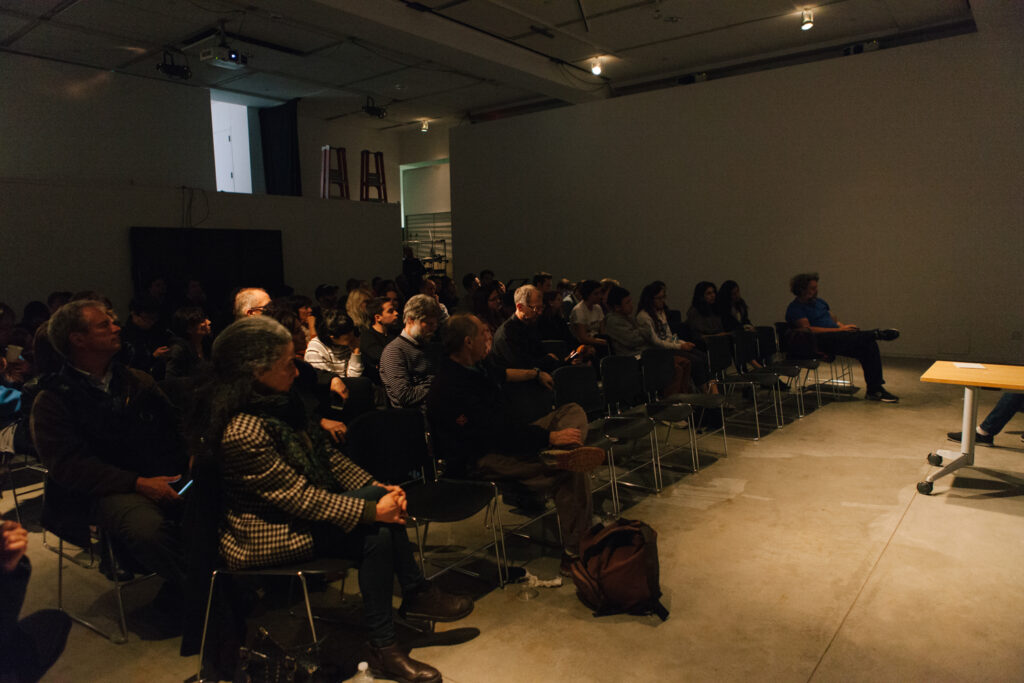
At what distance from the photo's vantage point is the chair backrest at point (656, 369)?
193 inches

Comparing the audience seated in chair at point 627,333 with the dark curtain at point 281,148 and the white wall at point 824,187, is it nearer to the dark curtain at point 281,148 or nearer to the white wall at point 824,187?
the white wall at point 824,187

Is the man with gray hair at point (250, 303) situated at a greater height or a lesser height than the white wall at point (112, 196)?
lesser

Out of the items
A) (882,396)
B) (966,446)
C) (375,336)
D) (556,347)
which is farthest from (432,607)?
(882,396)

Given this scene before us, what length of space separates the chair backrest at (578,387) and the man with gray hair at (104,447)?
7.41 feet

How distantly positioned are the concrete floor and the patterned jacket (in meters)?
0.65

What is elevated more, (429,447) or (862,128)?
(862,128)

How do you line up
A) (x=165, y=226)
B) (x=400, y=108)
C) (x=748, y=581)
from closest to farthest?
1. (x=748, y=581)
2. (x=165, y=226)
3. (x=400, y=108)

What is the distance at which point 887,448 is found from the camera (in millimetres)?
4930

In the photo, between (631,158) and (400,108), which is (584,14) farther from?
(400,108)

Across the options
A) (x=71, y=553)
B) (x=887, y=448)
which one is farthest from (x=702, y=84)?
(x=71, y=553)

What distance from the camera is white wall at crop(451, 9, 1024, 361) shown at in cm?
791

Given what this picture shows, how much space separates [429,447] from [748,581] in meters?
1.63

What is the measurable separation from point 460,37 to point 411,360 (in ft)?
19.0

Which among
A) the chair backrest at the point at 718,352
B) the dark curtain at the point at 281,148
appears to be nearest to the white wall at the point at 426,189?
the dark curtain at the point at 281,148
